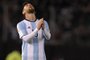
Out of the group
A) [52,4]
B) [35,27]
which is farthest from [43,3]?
[35,27]

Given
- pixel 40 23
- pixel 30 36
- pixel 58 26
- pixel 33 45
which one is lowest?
pixel 58 26

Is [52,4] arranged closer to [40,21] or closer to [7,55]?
[7,55]

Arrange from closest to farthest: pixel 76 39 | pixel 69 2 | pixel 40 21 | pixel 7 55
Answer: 1. pixel 40 21
2. pixel 7 55
3. pixel 76 39
4. pixel 69 2

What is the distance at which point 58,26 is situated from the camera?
1362 centimetres

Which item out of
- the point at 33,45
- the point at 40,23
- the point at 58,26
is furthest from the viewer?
the point at 58,26

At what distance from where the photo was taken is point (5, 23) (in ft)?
44.8

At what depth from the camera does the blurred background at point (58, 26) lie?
41.6 feet

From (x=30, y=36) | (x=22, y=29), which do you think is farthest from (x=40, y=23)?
(x=22, y=29)

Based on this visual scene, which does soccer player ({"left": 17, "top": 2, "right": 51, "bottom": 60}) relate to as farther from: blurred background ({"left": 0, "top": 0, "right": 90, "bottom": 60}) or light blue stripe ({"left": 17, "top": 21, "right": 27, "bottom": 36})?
blurred background ({"left": 0, "top": 0, "right": 90, "bottom": 60})

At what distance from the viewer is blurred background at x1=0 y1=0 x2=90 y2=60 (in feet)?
41.6

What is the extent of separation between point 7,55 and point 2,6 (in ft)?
7.77

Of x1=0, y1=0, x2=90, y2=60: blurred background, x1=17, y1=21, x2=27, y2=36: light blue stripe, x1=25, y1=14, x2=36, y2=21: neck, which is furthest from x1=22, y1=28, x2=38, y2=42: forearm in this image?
x1=0, y1=0, x2=90, y2=60: blurred background

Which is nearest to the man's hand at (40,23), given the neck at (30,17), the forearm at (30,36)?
the forearm at (30,36)

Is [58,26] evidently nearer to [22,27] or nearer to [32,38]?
[22,27]
